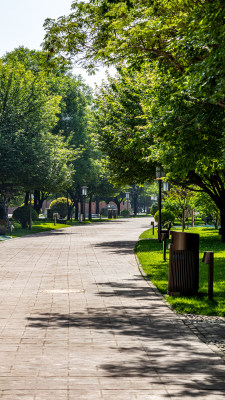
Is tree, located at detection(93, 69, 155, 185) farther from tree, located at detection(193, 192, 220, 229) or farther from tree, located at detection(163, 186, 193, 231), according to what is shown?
tree, located at detection(163, 186, 193, 231)

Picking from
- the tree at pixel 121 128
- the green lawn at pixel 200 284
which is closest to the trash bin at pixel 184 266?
the green lawn at pixel 200 284

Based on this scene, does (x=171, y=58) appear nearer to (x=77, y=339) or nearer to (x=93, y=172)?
(x=77, y=339)

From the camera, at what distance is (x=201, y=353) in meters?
6.41

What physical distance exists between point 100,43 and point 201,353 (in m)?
9.89

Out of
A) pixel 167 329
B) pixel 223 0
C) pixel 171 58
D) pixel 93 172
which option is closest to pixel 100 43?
pixel 171 58

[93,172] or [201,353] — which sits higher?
[93,172]

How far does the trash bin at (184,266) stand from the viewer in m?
10.7

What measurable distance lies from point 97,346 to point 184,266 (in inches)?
169

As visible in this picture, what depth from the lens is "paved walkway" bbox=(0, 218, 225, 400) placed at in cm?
508

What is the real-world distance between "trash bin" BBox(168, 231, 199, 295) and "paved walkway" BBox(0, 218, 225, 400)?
486 millimetres

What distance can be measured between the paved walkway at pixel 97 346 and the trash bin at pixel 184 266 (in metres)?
0.49

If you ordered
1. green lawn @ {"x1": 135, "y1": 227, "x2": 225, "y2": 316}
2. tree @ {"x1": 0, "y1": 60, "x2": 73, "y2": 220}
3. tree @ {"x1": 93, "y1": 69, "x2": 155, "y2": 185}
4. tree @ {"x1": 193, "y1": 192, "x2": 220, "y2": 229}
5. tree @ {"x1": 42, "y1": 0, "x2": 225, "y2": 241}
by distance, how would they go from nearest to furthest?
green lawn @ {"x1": 135, "y1": 227, "x2": 225, "y2": 316}, tree @ {"x1": 42, "y1": 0, "x2": 225, "y2": 241}, tree @ {"x1": 93, "y1": 69, "x2": 155, "y2": 185}, tree @ {"x1": 193, "y1": 192, "x2": 220, "y2": 229}, tree @ {"x1": 0, "y1": 60, "x2": 73, "y2": 220}

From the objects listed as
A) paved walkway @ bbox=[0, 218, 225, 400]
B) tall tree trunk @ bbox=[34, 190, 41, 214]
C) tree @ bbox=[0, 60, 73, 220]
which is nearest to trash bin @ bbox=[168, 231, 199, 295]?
paved walkway @ bbox=[0, 218, 225, 400]

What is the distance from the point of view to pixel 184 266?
10.7 metres
